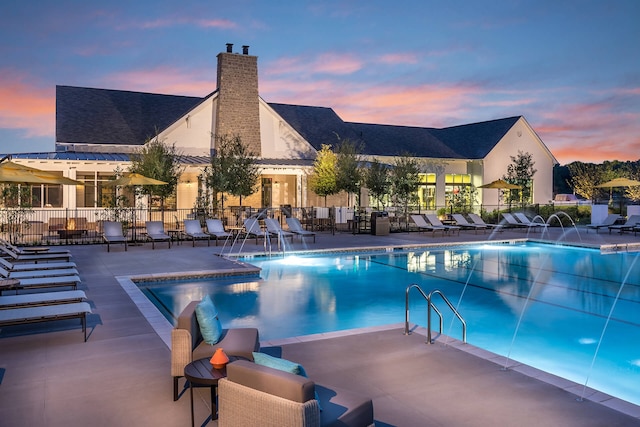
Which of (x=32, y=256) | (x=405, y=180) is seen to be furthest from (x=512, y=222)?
(x=32, y=256)

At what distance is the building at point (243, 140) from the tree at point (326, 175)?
1.31m

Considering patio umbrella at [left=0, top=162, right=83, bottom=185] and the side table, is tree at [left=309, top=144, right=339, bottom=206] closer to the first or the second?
patio umbrella at [left=0, top=162, right=83, bottom=185]

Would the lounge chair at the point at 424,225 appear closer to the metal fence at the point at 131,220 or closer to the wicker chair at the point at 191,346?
the metal fence at the point at 131,220

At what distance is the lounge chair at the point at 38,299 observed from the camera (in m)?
7.19

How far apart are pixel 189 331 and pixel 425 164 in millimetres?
30354

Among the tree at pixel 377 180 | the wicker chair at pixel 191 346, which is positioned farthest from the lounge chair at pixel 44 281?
the tree at pixel 377 180

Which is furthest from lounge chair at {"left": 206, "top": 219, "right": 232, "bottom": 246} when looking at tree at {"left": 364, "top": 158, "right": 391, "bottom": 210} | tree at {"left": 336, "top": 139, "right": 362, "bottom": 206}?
tree at {"left": 364, "top": 158, "right": 391, "bottom": 210}

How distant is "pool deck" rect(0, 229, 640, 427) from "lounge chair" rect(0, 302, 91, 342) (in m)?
0.34

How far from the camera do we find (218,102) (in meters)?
27.5

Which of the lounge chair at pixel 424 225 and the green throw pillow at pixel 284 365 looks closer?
the green throw pillow at pixel 284 365

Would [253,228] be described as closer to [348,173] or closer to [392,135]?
[348,173]

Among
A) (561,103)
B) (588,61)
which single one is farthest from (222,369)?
(561,103)

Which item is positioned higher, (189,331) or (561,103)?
(561,103)

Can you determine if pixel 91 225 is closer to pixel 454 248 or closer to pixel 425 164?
pixel 454 248
